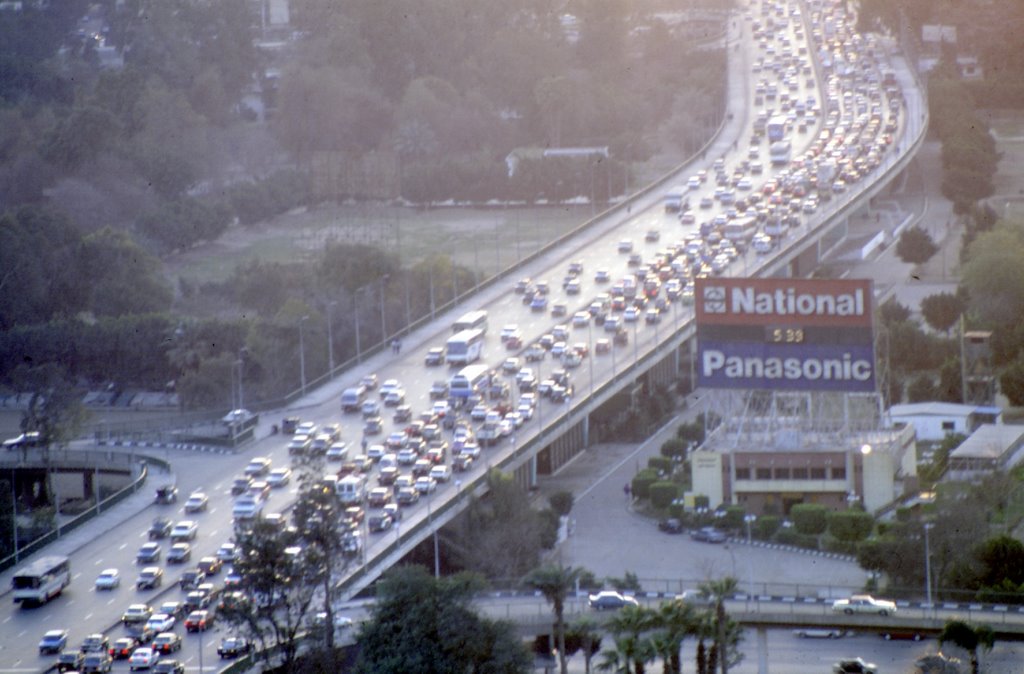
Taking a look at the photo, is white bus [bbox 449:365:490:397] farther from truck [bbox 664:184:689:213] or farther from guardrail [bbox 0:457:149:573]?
truck [bbox 664:184:689:213]

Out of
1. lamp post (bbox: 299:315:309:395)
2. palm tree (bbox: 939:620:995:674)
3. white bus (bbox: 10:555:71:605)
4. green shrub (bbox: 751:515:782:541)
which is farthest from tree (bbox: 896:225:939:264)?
white bus (bbox: 10:555:71:605)

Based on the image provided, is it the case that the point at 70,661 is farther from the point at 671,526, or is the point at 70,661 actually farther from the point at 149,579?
the point at 671,526

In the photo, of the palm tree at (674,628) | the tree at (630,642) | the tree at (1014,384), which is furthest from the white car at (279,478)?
the tree at (1014,384)

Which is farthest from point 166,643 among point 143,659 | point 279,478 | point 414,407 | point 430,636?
point 414,407

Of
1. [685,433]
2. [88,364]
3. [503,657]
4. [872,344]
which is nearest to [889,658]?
[503,657]

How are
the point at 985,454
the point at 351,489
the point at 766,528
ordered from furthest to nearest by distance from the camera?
the point at 985,454 < the point at 766,528 < the point at 351,489
